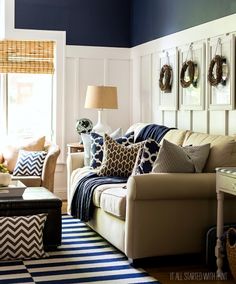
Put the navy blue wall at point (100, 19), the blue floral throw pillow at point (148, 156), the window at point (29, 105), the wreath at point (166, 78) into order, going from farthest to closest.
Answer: the window at point (29, 105), the navy blue wall at point (100, 19), the wreath at point (166, 78), the blue floral throw pillow at point (148, 156)

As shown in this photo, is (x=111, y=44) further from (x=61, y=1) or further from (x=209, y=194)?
(x=209, y=194)

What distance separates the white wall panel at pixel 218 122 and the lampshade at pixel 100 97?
166 cm

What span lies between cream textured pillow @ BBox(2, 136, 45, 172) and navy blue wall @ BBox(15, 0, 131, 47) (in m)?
1.42

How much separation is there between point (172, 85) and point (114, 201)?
2229 mm

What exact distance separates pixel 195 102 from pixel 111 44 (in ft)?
7.04

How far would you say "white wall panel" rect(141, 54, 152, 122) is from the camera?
7.07 meters

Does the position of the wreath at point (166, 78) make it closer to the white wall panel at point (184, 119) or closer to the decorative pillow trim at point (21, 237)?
the white wall panel at point (184, 119)

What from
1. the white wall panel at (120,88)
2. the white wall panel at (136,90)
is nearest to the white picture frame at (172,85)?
the white wall panel at (136,90)

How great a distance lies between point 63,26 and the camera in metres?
7.39

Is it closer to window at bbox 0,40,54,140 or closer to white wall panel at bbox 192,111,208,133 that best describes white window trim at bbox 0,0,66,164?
window at bbox 0,40,54,140

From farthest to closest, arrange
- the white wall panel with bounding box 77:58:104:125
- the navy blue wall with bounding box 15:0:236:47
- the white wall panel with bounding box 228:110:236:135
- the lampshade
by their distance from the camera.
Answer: the white wall panel with bounding box 77:58:104:125 → the navy blue wall with bounding box 15:0:236:47 → the lampshade → the white wall panel with bounding box 228:110:236:135

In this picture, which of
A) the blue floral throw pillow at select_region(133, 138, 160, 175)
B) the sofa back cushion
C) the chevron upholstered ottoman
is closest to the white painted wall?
the sofa back cushion

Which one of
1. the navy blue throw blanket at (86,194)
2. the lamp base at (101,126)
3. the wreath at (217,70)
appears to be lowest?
the navy blue throw blanket at (86,194)

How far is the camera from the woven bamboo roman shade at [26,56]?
729 cm
